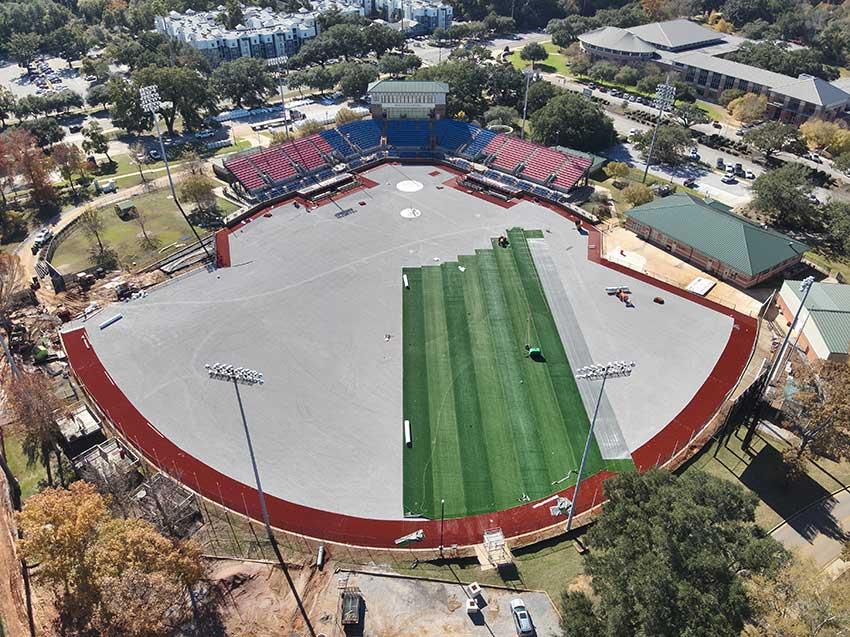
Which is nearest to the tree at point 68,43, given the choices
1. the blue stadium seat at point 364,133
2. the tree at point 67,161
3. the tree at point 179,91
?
the tree at point 179,91

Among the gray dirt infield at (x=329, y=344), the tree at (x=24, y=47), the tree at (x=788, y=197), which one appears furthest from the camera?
the tree at (x=24, y=47)

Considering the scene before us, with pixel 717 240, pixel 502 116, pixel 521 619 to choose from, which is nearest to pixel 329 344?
pixel 521 619

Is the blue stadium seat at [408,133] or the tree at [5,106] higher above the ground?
the blue stadium seat at [408,133]

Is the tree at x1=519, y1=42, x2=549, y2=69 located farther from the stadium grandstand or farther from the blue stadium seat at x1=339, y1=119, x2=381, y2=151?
the blue stadium seat at x1=339, y1=119, x2=381, y2=151

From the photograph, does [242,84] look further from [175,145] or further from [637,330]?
[637,330]

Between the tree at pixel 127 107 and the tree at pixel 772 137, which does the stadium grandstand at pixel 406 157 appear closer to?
the tree at pixel 127 107

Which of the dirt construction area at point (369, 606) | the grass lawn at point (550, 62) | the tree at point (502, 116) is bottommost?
the dirt construction area at point (369, 606)

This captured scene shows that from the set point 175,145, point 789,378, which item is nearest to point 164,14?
point 175,145

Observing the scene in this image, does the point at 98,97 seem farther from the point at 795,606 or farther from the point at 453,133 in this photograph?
the point at 795,606
